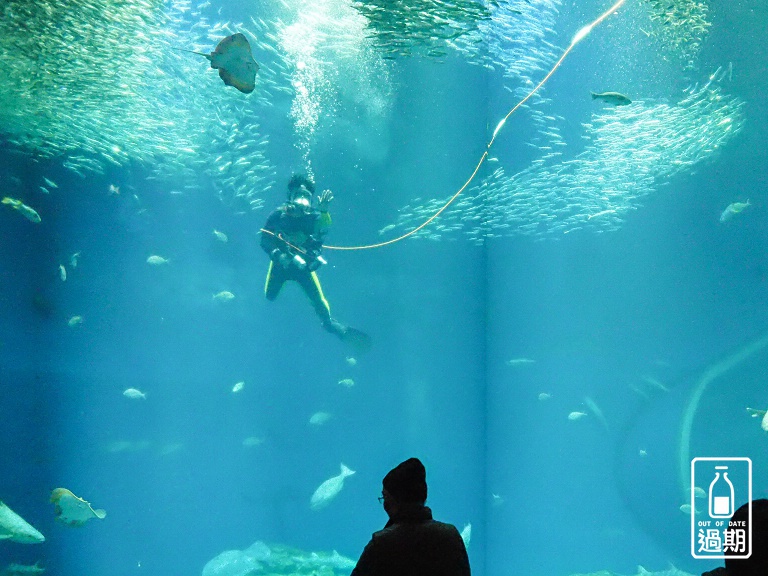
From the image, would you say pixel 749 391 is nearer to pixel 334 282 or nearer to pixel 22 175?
pixel 334 282

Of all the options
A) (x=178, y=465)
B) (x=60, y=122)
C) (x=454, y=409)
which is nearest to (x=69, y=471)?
(x=178, y=465)

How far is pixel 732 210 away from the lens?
17.4ft

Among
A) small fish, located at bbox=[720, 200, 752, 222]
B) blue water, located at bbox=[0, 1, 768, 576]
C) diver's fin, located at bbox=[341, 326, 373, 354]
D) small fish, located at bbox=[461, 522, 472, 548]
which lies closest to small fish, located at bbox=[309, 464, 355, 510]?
blue water, located at bbox=[0, 1, 768, 576]

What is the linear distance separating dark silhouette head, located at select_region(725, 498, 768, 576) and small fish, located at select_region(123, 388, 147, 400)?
658 centimetres

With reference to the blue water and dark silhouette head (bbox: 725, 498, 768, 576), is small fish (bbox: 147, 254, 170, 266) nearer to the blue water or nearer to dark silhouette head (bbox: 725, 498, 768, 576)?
the blue water

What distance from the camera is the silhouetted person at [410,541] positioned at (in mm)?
1792

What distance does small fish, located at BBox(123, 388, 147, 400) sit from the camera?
6.61m

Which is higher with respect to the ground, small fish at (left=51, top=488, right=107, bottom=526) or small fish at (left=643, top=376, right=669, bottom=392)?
small fish at (left=643, top=376, right=669, bottom=392)

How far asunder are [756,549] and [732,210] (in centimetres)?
471

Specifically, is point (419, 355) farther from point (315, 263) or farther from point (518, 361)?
point (315, 263)

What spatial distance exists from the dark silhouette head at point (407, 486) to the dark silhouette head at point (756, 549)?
990mm

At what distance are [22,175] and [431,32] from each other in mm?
5170

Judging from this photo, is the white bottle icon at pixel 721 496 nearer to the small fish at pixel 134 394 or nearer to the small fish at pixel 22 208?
the small fish at pixel 134 394

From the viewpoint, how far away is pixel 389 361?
7.93 m
